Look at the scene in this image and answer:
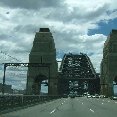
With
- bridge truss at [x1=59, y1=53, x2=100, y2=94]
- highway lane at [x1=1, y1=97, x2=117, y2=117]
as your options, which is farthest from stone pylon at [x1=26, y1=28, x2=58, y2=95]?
highway lane at [x1=1, y1=97, x2=117, y2=117]

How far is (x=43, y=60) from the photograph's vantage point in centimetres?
13550

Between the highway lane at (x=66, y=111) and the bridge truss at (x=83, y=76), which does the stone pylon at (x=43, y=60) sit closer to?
the bridge truss at (x=83, y=76)

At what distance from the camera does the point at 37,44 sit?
138750 mm

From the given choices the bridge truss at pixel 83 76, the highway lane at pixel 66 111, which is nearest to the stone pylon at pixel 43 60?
the bridge truss at pixel 83 76

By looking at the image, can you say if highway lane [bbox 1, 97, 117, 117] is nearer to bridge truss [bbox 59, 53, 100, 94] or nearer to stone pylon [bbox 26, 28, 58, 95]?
stone pylon [bbox 26, 28, 58, 95]

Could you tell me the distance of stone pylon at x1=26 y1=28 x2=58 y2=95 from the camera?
441ft

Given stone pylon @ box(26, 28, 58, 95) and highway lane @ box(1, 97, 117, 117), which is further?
stone pylon @ box(26, 28, 58, 95)

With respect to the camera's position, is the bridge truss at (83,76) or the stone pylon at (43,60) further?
the bridge truss at (83,76)

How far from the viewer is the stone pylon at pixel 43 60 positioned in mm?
134375

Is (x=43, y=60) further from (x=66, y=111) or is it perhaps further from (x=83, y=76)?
(x=66, y=111)

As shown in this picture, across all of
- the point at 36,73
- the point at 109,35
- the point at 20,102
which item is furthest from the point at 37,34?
the point at 20,102

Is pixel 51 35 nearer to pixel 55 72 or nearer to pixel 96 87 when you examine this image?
pixel 55 72

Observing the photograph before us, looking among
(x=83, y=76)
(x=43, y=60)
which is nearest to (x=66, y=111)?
(x=43, y=60)

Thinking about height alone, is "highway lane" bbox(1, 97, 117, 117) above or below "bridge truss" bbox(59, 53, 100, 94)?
below
